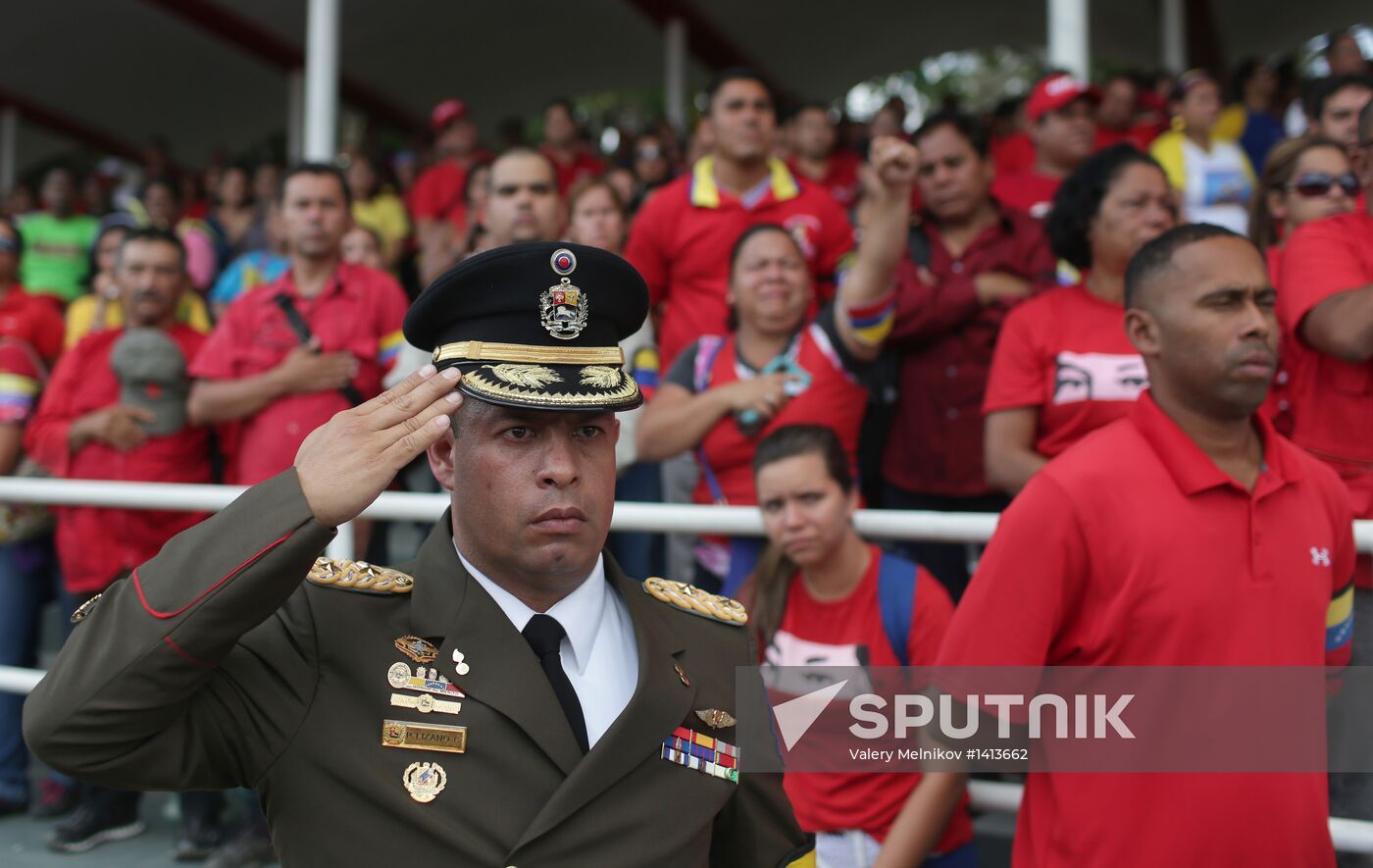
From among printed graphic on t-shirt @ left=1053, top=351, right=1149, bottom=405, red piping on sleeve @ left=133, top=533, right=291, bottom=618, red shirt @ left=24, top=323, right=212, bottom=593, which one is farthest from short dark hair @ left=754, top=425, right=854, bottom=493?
red shirt @ left=24, top=323, right=212, bottom=593

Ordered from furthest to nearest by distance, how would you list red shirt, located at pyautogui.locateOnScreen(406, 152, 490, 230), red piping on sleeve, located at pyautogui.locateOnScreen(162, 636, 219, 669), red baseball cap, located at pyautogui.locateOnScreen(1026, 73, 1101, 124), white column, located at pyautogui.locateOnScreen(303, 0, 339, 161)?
red shirt, located at pyautogui.locateOnScreen(406, 152, 490, 230) → white column, located at pyautogui.locateOnScreen(303, 0, 339, 161) → red baseball cap, located at pyautogui.locateOnScreen(1026, 73, 1101, 124) → red piping on sleeve, located at pyautogui.locateOnScreen(162, 636, 219, 669)

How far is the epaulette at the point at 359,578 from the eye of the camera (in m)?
1.82

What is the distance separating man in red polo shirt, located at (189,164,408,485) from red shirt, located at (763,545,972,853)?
1.95 m

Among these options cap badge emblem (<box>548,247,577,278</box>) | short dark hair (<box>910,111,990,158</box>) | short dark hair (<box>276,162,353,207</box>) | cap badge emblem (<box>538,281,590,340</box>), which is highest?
short dark hair (<box>910,111,990,158</box>)

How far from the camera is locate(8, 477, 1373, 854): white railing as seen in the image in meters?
2.96

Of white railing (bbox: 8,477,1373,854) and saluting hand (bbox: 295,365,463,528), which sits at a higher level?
saluting hand (bbox: 295,365,463,528)

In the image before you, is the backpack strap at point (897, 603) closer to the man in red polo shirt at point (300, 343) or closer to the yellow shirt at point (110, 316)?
the man in red polo shirt at point (300, 343)

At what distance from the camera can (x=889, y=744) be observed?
2984 mm

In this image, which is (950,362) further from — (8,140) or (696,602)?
(8,140)

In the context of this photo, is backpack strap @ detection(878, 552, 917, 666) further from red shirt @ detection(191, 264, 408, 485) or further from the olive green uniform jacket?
red shirt @ detection(191, 264, 408, 485)

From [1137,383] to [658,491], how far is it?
175 cm

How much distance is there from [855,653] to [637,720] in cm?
153

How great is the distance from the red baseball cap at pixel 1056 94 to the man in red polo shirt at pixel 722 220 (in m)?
1.01

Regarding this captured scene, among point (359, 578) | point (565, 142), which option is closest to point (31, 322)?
point (565, 142)
